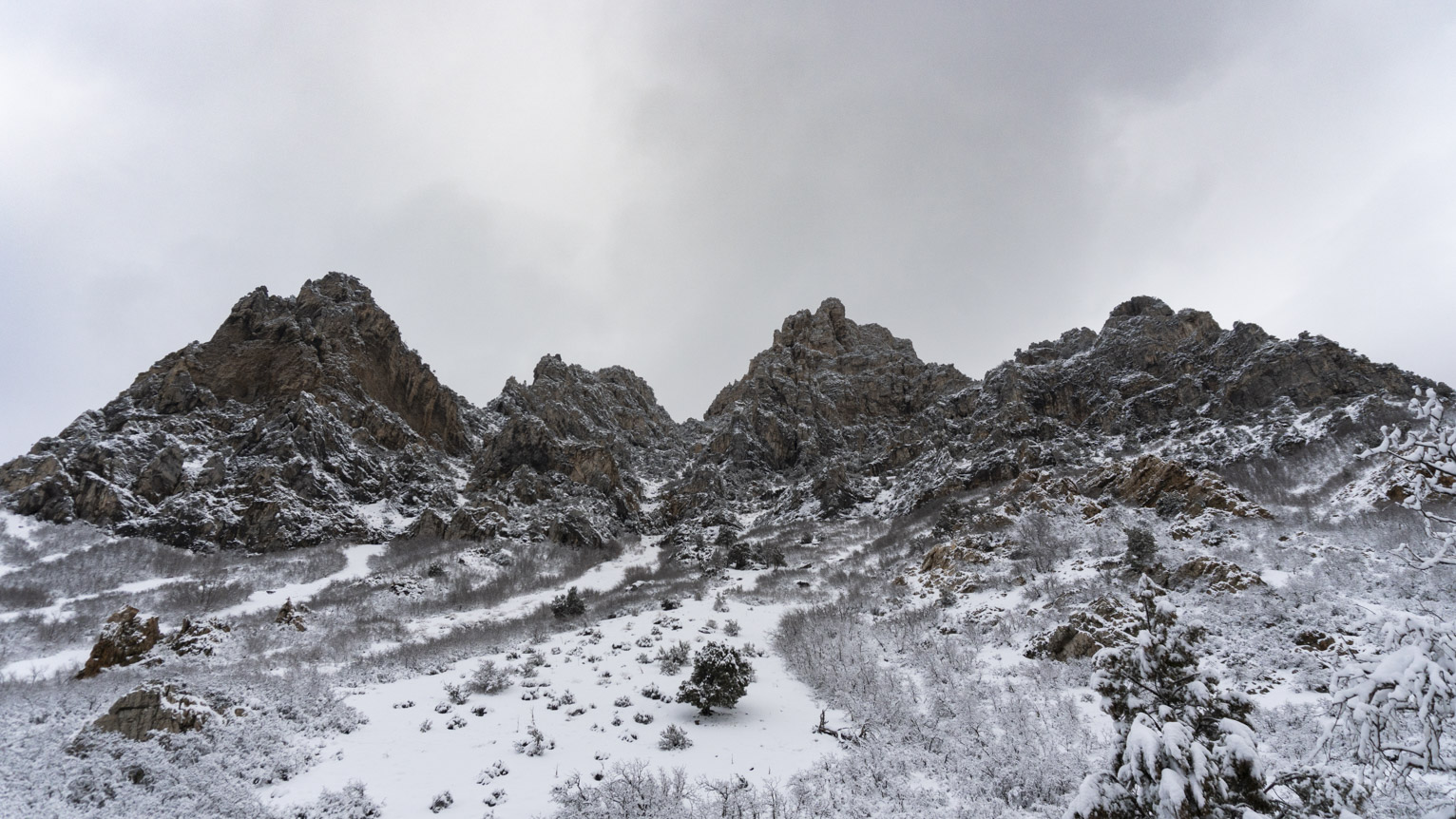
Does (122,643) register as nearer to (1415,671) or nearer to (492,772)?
(492,772)

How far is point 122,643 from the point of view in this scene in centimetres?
1684

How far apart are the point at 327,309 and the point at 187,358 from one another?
45.7 feet

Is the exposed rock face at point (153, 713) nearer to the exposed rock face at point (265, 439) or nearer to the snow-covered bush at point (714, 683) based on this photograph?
the snow-covered bush at point (714, 683)

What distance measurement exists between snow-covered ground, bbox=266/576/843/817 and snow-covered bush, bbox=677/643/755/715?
34 centimetres

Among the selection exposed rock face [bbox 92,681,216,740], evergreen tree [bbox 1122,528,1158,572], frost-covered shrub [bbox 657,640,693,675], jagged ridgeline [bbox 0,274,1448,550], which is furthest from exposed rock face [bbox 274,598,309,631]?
evergreen tree [bbox 1122,528,1158,572]

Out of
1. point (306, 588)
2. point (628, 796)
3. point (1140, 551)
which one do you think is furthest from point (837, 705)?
point (306, 588)

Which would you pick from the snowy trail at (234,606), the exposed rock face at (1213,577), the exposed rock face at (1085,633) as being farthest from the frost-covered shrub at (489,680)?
the exposed rock face at (1213,577)

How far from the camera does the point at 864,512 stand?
5528cm

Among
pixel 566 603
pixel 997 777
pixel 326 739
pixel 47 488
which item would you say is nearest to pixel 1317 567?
pixel 997 777

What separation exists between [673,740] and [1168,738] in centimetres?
853

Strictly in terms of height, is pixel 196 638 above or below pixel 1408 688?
below

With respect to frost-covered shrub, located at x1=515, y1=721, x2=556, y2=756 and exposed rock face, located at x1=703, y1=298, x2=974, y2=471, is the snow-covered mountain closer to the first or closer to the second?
frost-covered shrub, located at x1=515, y1=721, x2=556, y2=756

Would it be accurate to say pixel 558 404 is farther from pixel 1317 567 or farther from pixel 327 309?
pixel 1317 567

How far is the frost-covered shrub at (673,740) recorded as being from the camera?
35.6 ft
